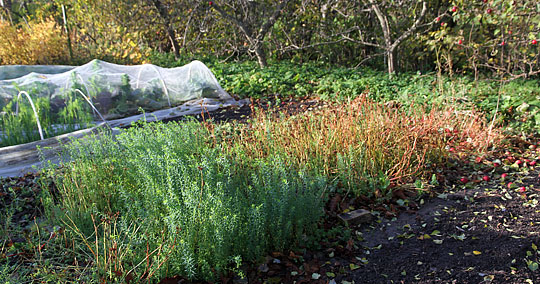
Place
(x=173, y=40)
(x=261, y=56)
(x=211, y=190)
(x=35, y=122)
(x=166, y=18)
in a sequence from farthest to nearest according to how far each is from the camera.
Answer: (x=173, y=40) < (x=166, y=18) < (x=261, y=56) < (x=35, y=122) < (x=211, y=190)

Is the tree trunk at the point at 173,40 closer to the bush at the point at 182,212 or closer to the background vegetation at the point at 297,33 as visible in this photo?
the background vegetation at the point at 297,33

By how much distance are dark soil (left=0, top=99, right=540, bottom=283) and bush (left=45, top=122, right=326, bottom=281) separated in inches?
5.1

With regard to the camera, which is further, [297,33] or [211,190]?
[297,33]

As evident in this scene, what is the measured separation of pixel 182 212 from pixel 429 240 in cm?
155

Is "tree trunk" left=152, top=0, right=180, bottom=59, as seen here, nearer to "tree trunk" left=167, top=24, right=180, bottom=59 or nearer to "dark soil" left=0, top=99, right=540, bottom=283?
"tree trunk" left=167, top=24, right=180, bottom=59

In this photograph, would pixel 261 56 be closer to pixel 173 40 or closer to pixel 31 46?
pixel 173 40

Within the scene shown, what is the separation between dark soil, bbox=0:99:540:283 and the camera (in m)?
2.26

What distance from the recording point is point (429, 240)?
2.60m

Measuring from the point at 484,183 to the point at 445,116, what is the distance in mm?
1185

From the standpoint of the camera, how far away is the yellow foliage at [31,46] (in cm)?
956

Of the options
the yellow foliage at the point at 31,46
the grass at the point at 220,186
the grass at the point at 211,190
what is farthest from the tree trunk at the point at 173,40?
the grass at the point at 211,190

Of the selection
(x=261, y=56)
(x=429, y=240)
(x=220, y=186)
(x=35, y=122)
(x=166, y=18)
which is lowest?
(x=429, y=240)

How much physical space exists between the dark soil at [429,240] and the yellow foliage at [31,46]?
7.40 meters

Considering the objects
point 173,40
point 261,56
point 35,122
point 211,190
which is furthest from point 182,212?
point 173,40
